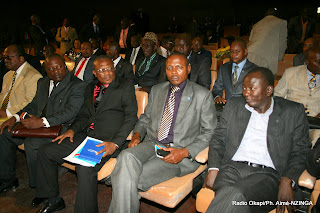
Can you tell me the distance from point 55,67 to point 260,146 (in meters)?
2.54

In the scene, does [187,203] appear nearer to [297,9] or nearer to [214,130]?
[214,130]

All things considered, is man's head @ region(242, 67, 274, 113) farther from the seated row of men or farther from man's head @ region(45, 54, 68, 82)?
man's head @ region(45, 54, 68, 82)

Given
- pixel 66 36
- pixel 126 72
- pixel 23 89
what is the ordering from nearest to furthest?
pixel 23 89, pixel 126 72, pixel 66 36

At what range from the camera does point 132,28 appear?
7281mm

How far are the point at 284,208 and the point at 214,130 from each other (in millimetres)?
848

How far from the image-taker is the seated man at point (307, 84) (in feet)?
9.25

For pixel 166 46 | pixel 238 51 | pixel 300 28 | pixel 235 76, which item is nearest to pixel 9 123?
pixel 235 76

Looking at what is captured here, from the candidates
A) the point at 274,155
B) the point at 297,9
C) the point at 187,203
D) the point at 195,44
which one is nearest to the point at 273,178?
the point at 274,155

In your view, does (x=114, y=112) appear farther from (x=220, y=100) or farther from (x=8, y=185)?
(x=8, y=185)

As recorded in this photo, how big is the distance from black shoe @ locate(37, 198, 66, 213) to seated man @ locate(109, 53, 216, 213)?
89cm

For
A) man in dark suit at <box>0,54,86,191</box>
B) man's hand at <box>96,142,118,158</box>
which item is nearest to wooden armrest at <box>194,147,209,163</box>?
man's hand at <box>96,142,118,158</box>

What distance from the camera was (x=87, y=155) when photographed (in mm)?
2379

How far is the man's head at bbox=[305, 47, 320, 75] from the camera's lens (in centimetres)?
273

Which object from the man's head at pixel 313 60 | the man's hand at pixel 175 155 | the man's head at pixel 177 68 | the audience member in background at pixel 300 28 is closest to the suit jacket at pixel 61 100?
the man's head at pixel 177 68
